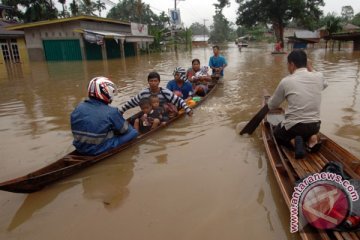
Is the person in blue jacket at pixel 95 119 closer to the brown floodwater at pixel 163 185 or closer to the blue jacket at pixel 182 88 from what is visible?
the brown floodwater at pixel 163 185

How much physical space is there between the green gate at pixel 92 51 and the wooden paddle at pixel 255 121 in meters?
23.8

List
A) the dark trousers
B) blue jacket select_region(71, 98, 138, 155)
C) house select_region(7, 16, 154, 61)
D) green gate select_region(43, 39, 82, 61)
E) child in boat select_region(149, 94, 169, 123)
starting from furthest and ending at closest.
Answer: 1. green gate select_region(43, 39, 82, 61)
2. house select_region(7, 16, 154, 61)
3. child in boat select_region(149, 94, 169, 123)
4. blue jacket select_region(71, 98, 138, 155)
5. the dark trousers

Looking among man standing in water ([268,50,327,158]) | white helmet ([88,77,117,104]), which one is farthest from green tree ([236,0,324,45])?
white helmet ([88,77,117,104])

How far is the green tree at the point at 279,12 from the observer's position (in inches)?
1261

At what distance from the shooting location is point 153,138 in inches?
229

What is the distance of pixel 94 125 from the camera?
419cm

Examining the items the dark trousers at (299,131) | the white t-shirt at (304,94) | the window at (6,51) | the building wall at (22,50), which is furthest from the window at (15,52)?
the white t-shirt at (304,94)

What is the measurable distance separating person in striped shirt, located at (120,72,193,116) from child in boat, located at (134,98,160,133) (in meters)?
0.18

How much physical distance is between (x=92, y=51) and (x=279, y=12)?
1996cm

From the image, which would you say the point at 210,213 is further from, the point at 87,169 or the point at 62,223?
the point at 87,169

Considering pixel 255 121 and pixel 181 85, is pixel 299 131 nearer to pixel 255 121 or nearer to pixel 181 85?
pixel 255 121

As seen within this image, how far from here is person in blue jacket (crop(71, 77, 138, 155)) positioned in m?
4.16

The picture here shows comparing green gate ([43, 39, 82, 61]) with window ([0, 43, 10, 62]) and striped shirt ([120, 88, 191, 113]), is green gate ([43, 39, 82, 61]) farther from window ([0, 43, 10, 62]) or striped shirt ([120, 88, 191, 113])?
striped shirt ([120, 88, 191, 113])

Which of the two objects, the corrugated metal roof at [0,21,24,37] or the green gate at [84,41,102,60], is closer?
the corrugated metal roof at [0,21,24,37]
